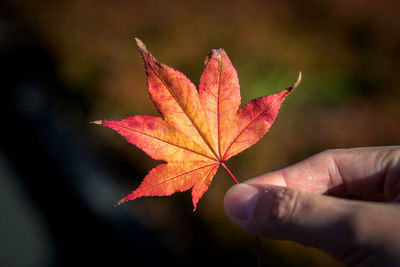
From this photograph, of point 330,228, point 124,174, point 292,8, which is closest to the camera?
point 330,228

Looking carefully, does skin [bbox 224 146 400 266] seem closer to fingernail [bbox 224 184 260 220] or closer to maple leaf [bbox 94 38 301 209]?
fingernail [bbox 224 184 260 220]

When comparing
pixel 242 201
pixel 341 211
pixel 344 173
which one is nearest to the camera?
pixel 341 211

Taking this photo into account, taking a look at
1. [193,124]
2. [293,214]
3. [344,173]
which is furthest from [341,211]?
[344,173]

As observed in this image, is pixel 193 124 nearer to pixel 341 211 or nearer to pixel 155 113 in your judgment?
pixel 341 211

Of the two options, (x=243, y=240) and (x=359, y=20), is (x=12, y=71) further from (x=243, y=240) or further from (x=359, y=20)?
(x=359, y=20)

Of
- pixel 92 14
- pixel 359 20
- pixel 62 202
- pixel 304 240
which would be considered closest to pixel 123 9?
pixel 92 14

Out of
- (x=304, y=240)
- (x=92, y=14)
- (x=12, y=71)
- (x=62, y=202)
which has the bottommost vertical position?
(x=304, y=240)
